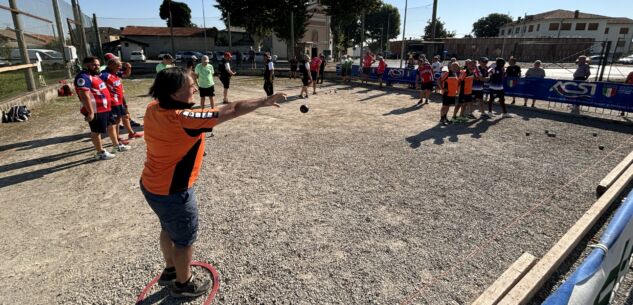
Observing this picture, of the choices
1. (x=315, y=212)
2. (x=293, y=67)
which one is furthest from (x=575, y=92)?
(x=293, y=67)

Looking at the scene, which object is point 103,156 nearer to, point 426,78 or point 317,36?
point 426,78

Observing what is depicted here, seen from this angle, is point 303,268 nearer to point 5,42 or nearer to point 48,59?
point 5,42

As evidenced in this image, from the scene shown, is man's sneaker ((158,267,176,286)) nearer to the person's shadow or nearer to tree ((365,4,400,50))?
the person's shadow

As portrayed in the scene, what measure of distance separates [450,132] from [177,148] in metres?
7.98

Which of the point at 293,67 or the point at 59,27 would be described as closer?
the point at 59,27

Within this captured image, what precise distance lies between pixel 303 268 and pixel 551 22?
86577 millimetres

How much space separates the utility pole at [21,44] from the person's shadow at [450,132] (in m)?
13.7

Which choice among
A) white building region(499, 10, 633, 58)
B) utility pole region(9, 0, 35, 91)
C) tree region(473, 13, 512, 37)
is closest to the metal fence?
utility pole region(9, 0, 35, 91)

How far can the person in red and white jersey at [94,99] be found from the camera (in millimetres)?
6234

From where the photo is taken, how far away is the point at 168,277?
325 centimetres

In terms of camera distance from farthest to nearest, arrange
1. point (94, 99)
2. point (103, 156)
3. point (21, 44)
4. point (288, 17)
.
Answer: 1. point (288, 17)
2. point (21, 44)
3. point (103, 156)
4. point (94, 99)

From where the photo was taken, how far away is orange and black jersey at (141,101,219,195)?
2461mm

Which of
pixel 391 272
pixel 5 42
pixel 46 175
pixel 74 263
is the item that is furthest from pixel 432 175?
pixel 5 42

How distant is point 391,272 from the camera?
3523 mm
